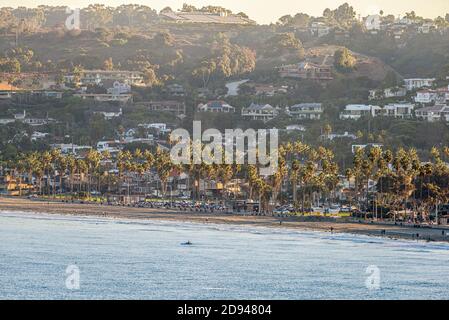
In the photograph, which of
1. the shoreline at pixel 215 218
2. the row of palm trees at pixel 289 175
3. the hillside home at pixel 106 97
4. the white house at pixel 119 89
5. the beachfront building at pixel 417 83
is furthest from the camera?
the white house at pixel 119 89

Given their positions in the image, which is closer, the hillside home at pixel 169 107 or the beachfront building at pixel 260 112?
the beachfront building at pixel 260 112

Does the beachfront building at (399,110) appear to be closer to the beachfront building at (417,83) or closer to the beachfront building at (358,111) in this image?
the beachfront building at (358,111)

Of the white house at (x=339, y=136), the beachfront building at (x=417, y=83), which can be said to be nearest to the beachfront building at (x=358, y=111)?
the white house at (x=339, y=136)

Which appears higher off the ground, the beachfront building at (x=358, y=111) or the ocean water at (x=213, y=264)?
the beachfront building at (x=358, y=111)

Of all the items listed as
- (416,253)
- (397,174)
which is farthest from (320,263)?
(397,174)

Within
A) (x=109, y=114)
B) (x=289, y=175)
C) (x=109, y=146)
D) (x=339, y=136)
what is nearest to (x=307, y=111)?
(x=339, y=136)

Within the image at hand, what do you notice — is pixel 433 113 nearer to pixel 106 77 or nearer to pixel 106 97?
pixel 106 97

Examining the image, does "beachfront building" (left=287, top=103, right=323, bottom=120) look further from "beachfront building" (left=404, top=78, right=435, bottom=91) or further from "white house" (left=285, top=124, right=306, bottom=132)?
"beachfront building" (left=404, top=78, right=435, bottom=91)
